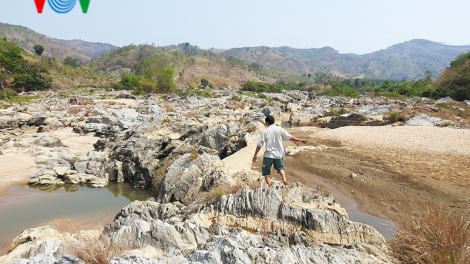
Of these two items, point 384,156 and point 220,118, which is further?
point 220,118

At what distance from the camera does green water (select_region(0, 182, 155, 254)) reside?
6.48 m

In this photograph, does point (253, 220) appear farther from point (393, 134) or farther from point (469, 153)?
point (393, 134)

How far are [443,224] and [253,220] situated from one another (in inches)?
105

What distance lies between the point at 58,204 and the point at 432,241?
9.32m

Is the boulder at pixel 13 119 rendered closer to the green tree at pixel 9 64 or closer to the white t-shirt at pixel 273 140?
the white t-shirt at pixel 273 140

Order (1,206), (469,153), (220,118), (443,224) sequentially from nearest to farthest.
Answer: (443,224), (1,206), (469,153), (220,118)

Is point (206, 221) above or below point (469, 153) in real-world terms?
above

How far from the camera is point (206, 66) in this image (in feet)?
284

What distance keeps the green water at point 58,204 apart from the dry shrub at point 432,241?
6141 mm

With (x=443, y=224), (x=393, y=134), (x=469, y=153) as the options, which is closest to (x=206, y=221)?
(x=443, y=224)

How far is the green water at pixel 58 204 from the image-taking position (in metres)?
6.48

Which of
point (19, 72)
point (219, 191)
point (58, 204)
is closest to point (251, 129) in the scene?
point (219, 191)

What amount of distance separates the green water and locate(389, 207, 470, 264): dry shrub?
6141 millimetres

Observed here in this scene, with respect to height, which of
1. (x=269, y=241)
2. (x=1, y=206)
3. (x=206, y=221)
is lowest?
(x=1, y=206)
